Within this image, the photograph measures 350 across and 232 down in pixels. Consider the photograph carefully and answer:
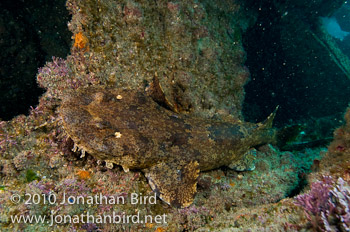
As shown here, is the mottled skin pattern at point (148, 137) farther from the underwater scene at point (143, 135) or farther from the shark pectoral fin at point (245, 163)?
the shark pectoral fin at point (245, 163)

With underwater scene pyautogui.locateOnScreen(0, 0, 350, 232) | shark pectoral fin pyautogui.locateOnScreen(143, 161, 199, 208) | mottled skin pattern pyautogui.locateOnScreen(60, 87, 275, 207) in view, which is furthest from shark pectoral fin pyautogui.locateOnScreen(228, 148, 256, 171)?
shark pectoral fin pyautogui.locateOnScreen(143, 161, 199, 208)

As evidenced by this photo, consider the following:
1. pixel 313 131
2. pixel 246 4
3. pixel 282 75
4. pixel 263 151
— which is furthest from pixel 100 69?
pixel 313 131

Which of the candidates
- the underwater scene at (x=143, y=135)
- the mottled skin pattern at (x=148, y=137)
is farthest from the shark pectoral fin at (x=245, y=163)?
the mottled skin pattern at (x=148, y=137)

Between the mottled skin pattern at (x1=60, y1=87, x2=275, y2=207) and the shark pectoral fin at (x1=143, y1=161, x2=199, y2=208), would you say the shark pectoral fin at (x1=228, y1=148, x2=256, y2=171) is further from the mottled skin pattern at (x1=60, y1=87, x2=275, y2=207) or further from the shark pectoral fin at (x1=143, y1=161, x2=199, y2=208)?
the shark pectoral fin at (x1=143, y1=161, x2=199, y2=208)

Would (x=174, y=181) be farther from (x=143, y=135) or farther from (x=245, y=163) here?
(x=245, y=163)

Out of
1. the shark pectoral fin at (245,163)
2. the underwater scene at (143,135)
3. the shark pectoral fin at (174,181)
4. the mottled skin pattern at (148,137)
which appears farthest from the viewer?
the shark pectoral fin at (245,163)

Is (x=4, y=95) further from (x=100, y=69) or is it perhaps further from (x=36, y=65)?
(x=100, y=69)
